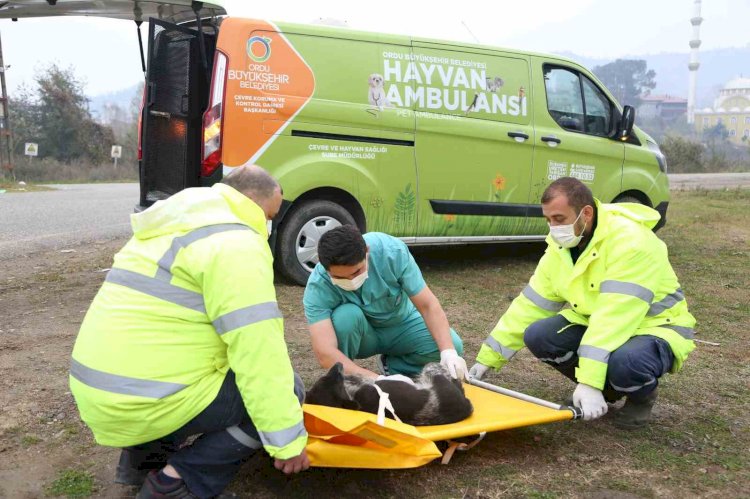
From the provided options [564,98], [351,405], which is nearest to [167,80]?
[564,98]

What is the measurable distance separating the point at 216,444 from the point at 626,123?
577cm

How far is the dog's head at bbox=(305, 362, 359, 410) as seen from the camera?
2.84 meters

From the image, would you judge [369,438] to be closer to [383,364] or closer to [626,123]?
[383,364]

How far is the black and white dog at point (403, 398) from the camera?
2.85 metres

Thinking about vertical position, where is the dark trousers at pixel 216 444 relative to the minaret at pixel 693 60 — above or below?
below

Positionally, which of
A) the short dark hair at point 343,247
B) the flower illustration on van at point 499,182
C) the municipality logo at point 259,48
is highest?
the municipality logo at point 259,48

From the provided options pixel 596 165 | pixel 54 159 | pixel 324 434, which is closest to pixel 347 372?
pixel 324 434

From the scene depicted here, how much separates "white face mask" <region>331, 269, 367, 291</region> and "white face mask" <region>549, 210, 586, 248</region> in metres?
0.86

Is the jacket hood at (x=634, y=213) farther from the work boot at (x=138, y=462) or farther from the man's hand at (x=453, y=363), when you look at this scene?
the work boot at (x=138, y=462)

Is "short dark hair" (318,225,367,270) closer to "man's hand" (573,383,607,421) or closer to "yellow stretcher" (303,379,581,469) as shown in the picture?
"yellow stretcher" (303,379,581,469)

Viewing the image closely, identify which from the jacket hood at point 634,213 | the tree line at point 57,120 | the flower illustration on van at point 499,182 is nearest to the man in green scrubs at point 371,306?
the jacket hood at point 634,213

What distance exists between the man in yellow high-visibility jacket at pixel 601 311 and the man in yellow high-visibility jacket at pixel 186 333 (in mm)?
1389

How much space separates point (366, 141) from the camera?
5859 mm

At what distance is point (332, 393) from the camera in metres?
2.85
